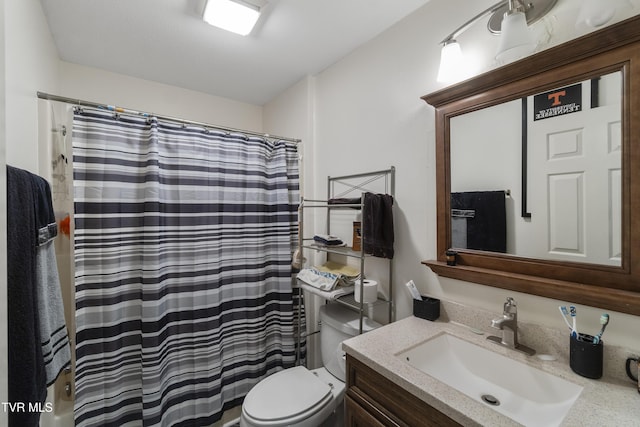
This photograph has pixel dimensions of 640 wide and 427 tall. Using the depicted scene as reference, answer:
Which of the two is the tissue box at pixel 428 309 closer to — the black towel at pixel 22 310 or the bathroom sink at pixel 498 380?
the bathroom sink at pixel 498 380

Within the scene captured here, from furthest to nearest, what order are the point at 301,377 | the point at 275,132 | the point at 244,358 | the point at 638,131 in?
the point at 275,132, the point at 244,358, the point at 301,377, the point at 638,131

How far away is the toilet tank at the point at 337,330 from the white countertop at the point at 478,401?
344 mm

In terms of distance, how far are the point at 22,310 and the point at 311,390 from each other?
3.98 feet

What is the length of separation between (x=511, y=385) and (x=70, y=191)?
218 cm

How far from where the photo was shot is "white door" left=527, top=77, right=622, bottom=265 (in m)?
0.88

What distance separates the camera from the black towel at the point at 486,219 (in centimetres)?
113

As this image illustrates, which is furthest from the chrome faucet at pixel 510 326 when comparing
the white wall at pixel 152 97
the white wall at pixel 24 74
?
the white wall at pixel 152 97

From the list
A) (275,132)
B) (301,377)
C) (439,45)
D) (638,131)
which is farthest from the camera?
Result: (275,132)

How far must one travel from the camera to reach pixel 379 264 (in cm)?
160

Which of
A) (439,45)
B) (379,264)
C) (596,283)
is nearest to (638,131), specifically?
(596,283)

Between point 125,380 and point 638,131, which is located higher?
point 638,131

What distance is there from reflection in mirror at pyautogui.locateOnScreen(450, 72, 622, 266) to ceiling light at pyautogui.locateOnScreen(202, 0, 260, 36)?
3.82 feet

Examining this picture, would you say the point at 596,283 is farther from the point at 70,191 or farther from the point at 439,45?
the point at 70,191

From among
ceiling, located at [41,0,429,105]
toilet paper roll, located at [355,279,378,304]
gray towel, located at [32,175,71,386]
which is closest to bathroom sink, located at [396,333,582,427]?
toilet paper roll, located at [355,279,378,304]
